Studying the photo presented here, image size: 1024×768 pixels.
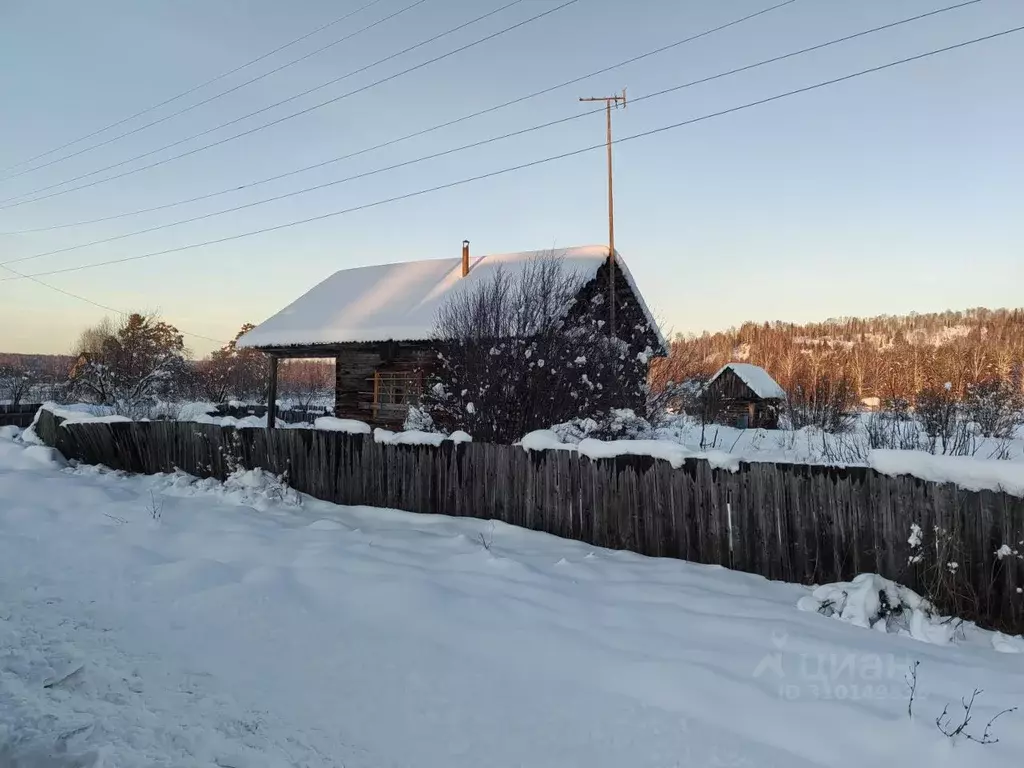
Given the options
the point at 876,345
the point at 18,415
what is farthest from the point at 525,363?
the point at 876,345

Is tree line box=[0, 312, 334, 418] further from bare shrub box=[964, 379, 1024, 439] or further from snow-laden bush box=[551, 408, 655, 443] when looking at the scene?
bare shrub box=[964, 379, 1024, 439]

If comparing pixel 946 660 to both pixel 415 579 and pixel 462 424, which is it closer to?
pixel 415 579

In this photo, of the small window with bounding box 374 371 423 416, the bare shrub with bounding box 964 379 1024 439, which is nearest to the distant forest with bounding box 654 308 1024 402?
the bare shrub with bounding box 964 379 1024 439

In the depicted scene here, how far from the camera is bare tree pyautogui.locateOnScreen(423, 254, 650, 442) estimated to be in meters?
8.77

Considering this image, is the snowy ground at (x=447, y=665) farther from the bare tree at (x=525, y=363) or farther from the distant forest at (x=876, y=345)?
the distant forest at (x=876, y=345)

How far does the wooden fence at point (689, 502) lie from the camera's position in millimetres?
4129

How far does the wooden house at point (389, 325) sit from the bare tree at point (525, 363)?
3.90m

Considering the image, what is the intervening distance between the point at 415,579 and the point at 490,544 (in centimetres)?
130

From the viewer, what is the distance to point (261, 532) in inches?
246

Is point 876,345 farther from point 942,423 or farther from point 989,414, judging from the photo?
point 942,423

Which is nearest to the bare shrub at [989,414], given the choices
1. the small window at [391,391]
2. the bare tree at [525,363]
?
the bare tree at [525,363]

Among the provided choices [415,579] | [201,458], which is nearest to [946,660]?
[415,579]

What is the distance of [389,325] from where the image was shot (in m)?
14.7

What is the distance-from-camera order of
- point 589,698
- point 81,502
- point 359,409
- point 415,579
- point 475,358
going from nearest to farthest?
point 589,698
point 415,579
point 81,502
point 475,358
point 359,409
